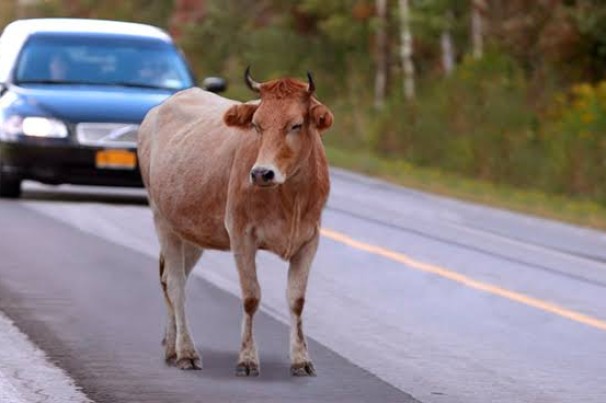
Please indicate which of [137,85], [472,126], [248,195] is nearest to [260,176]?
[248,195]

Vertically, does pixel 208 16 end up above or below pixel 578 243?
below

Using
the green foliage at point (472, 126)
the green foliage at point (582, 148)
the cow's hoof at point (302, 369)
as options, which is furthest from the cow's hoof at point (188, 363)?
the green foliage at point (472, 126)

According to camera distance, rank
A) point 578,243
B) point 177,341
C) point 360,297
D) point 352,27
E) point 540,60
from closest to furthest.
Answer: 1. point 177,341
2. point 360,297
3. point 578,243
4. point 540,60
5. point 352,27

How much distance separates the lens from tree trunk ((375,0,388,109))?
47281mm

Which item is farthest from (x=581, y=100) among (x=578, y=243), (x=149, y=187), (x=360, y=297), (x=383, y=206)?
(x=149, y=187)

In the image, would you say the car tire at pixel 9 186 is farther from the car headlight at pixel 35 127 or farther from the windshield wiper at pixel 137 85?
the windshield wiper at pixel 137 85

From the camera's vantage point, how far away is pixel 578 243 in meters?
20.9

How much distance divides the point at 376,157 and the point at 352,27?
617 inches

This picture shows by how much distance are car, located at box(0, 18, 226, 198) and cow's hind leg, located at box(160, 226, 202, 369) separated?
29.0 ft

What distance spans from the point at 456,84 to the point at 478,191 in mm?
7129

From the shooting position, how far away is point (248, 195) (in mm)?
11531

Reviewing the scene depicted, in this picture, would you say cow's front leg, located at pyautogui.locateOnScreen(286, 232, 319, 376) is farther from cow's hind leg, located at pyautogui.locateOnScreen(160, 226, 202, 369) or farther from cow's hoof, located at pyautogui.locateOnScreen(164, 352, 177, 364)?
cow's hoof, located at pyautogui.locateOnScreen(164, 352, 177, 364)

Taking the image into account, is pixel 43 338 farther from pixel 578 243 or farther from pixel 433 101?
pixel 433 101

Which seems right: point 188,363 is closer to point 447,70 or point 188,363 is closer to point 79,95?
point 79,95
